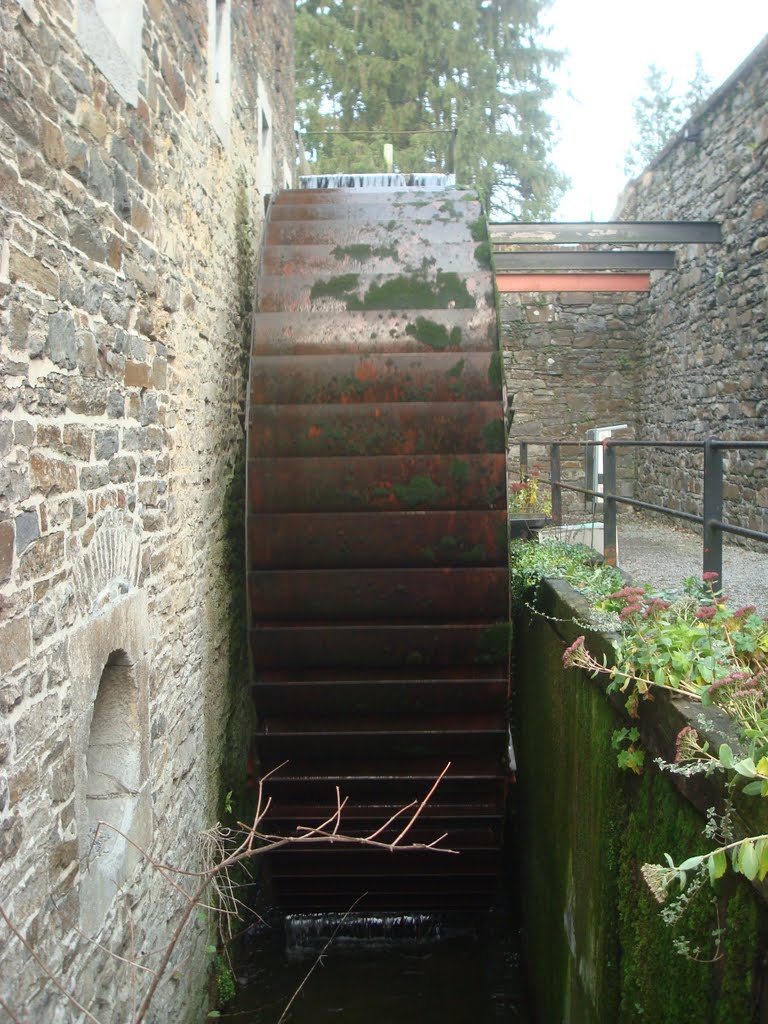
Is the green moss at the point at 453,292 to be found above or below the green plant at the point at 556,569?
above

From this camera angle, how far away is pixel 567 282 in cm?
954

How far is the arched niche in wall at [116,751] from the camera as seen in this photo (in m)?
2.70

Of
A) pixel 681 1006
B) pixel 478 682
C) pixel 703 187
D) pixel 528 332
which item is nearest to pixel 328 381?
pixel 478 682

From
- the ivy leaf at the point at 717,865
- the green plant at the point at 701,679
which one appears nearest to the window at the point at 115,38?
the green plant at the point at 701,679

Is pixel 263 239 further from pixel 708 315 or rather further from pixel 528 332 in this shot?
pixel 528 332

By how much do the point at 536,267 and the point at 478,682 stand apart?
551cm

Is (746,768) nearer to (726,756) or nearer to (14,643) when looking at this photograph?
(726,756)

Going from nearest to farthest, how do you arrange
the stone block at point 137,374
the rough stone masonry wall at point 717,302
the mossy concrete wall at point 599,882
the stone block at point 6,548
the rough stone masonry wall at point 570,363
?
the mossy concrete wall at point 599,882 < the stone block at point 6,548 < the stone block at point 137,374 < the rough stone masonry wall at point 717,302 < the rough stone masonry wall at point 570,363

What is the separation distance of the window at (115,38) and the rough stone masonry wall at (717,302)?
19.2 ft

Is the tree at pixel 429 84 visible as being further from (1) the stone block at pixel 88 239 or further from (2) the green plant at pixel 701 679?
(2) the green plant at pixel 701 679

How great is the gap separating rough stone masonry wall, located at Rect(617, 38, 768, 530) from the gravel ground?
828mm

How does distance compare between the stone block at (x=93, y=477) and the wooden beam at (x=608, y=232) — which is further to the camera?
the wooden beam at (x=608, y=232)

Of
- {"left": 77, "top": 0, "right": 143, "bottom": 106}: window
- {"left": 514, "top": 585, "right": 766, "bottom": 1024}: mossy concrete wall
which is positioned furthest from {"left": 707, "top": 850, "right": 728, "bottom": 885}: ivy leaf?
{"left": 77, "top": 0, "right": 143, "bottom": 106}: window

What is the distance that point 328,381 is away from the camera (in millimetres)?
4422
